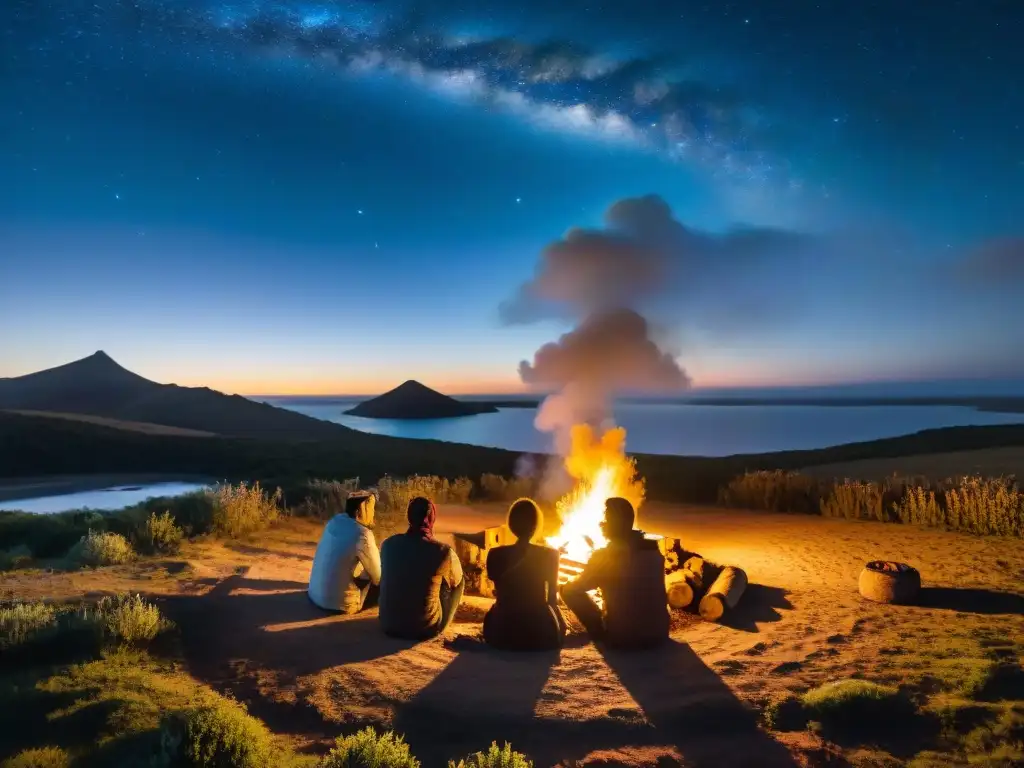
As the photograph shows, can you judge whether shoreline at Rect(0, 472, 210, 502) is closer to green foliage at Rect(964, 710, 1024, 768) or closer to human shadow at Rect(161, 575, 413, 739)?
human shadow at Rect(161, 575, 413, 739)

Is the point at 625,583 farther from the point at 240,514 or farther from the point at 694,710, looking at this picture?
the point at 240,514

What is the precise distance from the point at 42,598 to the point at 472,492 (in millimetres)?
12667

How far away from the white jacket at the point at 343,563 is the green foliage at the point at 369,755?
3634 millimetres

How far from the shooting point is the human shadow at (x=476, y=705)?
5160 mm

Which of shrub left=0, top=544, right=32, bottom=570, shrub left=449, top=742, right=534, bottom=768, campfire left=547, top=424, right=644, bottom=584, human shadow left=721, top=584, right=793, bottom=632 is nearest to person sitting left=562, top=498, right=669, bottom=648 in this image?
human shadow left=721, top=584, right=793, bottom=632

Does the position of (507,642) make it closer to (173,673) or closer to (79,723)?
(173,673)

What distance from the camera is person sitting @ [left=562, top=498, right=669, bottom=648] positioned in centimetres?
718

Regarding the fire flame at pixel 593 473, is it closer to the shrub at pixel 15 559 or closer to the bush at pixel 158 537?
the bush at pixel 158 537

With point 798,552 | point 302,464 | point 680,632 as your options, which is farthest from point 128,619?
point 302,464

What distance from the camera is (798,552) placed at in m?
12.5

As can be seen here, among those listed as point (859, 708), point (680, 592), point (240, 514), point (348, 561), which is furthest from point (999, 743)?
point (240, 514)

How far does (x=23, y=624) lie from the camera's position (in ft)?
22.6

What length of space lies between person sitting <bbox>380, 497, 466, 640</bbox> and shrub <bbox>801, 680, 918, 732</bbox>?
12.2 ft

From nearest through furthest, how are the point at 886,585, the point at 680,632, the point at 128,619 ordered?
the point at 128,619
the point at 680,632
the point at 886,585
